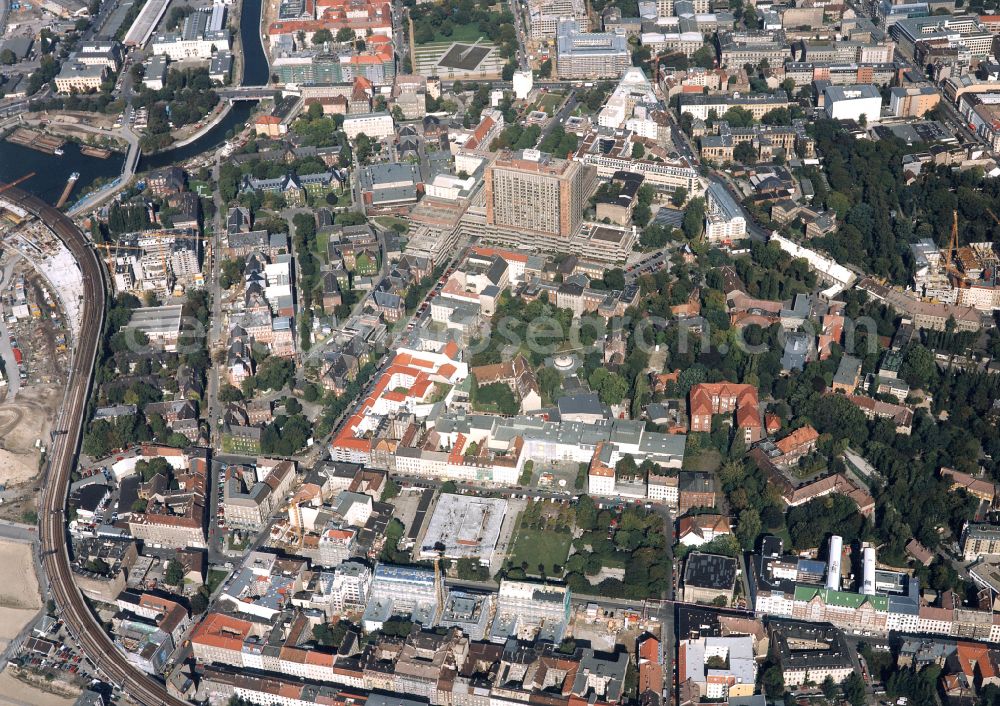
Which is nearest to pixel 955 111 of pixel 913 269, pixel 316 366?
pixel 913 269

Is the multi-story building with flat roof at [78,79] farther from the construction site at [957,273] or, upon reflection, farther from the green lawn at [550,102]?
the construction site at [957,273]

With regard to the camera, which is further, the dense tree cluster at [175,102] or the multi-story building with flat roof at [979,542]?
the dense tree cluster at [175,102]

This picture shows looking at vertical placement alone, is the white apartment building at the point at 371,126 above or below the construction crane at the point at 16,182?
above

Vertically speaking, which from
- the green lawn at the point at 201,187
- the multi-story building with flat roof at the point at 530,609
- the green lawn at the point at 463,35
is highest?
the green lawn at the point at 463,35

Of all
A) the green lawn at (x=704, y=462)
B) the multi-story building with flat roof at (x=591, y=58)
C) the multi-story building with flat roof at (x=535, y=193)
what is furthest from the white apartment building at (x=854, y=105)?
the green lawn at (x=704, y=462)

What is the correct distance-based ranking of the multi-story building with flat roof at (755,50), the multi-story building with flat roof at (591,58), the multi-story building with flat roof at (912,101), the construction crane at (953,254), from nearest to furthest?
the construction crane at (953,254) → the multi-story building with flat roof at (912,101) → the multi-story building with flat roof at (755,50) → the multi-story building with flat roof at (591,58)

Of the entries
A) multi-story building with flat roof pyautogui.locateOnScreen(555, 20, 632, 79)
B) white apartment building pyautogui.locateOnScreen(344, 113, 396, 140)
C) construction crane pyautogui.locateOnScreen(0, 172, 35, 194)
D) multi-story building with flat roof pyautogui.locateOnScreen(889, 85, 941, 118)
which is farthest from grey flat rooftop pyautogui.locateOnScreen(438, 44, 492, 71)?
construction crane pyautogui.locateOnScreen(0, 172, 35, 194)

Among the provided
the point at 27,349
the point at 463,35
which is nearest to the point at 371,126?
the point at 463,35

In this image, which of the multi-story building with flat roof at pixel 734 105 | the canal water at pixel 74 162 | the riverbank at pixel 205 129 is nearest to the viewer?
the canal water at pixel 74 162
